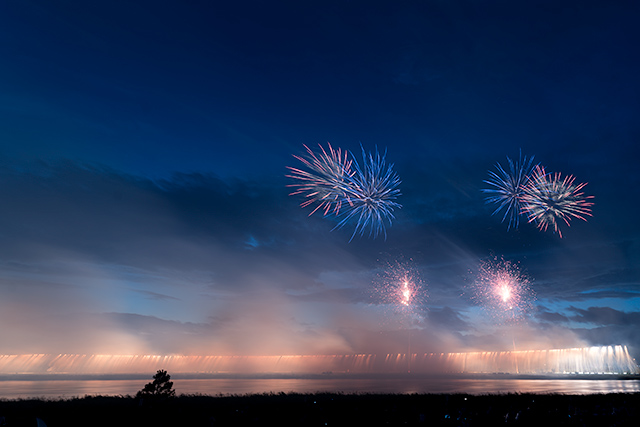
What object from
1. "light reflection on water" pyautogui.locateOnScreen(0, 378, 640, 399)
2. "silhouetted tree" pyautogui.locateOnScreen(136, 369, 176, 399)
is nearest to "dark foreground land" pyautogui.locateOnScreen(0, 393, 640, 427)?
"silhouetted tree" pyautogui.locateOnScreen(136, 369, 176, 399)

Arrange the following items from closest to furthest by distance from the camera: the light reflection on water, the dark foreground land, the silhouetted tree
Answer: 1. the dark foreground land
2. the silhouetted tree
3. the light reflection on water

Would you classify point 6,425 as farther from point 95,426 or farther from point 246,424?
point 246,424

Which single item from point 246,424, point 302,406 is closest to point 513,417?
point 302,406

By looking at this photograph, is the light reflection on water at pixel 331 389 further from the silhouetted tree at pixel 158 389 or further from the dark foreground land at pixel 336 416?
the dark foreground land at pixel 336 416

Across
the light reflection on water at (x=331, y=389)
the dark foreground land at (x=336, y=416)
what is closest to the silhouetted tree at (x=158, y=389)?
the dark foreground land at (x=336, y=416)

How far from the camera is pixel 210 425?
876 inches

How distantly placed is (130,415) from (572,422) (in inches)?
1230

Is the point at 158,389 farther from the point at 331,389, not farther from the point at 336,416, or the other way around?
the point at 331,389

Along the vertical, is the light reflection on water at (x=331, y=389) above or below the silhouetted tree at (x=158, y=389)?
below

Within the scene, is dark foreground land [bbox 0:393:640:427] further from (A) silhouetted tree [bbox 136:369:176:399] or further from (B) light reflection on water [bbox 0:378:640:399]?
(B) light reflection on water [bbox 0:378:640:399]

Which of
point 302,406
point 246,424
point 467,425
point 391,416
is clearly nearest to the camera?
point 467,425

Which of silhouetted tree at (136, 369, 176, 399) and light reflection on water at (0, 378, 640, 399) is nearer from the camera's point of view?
silhouetted tree at (136, 369, 176, 399)

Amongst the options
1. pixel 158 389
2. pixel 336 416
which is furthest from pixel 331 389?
pixel 336 416

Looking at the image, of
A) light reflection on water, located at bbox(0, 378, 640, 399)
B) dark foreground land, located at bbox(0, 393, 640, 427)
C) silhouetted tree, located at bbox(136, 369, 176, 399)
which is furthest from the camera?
light reflection on water, located at bbox(0, 378, 640, 399)
